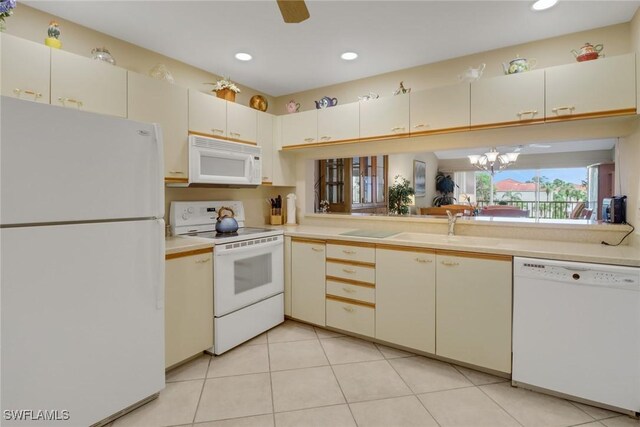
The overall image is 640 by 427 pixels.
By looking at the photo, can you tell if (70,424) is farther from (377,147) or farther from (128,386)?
(377,147)

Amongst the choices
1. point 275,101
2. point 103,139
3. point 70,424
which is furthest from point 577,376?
point 275,101

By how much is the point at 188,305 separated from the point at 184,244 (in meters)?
0.44

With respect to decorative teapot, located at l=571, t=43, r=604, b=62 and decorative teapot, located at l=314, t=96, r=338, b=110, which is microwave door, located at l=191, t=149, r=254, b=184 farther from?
decorative teapot, located at l=571, t=43, r=604, b=62

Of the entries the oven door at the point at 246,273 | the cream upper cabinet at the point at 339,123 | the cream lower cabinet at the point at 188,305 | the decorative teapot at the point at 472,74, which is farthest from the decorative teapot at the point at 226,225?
the decorative teapot at the point at 472,74

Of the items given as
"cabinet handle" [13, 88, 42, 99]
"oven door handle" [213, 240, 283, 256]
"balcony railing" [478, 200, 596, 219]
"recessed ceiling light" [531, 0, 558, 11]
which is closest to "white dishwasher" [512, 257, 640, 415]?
"balcony railing" [478, 200, 596, 219]

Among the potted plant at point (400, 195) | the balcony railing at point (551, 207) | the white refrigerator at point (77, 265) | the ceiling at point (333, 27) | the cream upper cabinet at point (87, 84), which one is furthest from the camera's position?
the potted plant at point (400, 195)

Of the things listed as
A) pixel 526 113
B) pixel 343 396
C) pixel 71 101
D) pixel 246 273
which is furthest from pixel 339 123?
pixel 343 396

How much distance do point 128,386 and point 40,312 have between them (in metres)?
0.65

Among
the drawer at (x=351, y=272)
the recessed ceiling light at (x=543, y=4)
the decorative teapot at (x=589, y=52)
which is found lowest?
the drawer at (x=351, y=272)

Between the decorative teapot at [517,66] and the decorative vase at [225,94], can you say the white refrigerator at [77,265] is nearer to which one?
the decorative vase at [225,94]

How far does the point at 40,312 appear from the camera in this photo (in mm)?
1468

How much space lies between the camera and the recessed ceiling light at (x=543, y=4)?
2.01 meters

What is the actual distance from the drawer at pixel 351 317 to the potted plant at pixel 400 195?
1.20 meters

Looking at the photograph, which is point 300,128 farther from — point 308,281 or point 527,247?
point 527,247
